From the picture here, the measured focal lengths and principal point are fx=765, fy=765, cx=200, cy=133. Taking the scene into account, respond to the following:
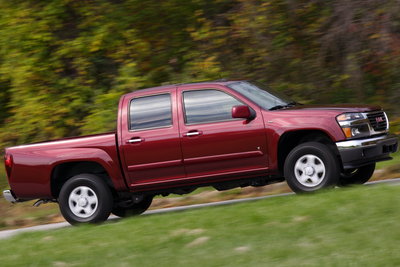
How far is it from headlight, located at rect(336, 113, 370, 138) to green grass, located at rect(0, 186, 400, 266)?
93 cm

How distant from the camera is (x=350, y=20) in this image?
16875 mm

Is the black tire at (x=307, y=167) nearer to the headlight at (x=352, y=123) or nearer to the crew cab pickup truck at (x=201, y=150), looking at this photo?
the crew cab pickup truck at (x=201, y=150)

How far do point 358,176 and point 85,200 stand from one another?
3862mm

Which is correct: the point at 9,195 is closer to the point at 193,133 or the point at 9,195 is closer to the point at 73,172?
the point at 73,172

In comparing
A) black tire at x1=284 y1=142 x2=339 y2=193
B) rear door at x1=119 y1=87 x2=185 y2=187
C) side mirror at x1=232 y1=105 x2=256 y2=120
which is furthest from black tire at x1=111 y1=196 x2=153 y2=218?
black tire at x1=284 y1=142 x2=339 y2=193

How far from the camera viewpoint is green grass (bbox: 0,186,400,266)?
261 inches

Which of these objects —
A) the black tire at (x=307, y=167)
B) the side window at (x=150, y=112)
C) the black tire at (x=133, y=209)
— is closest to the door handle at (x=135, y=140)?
the side window at (x=150, y=112)

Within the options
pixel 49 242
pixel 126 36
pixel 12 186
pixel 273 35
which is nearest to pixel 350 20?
pixel 273 35

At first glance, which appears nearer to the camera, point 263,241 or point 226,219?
point 263,241

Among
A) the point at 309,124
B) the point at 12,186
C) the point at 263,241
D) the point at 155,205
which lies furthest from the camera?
the point at 155,205

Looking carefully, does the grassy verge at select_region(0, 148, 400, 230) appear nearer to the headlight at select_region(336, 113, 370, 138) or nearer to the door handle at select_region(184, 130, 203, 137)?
the door handle at select_region(184, 130, 203, 137)

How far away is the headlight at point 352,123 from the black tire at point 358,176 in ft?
3.91

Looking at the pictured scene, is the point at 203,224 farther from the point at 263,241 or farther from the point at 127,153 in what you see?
the point at 127,153

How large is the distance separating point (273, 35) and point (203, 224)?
10510 mm
